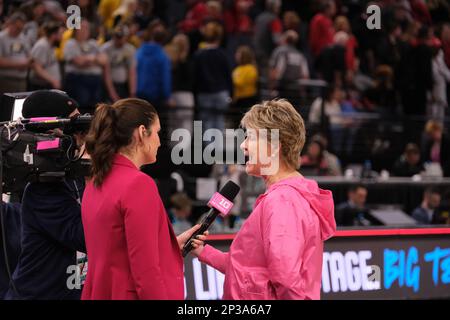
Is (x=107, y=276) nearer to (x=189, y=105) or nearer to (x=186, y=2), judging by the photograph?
(x=189, y=105)

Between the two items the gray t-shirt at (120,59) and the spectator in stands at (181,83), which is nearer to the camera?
the gray t-shirt at (120,59)

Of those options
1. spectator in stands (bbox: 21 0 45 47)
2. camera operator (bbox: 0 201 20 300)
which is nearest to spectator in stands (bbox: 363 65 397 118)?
spectator in stands (bbox: 21 0 45 47)

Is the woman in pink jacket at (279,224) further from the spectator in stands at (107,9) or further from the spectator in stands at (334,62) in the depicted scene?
the spectator in stands at (334,62)

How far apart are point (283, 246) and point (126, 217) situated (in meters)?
0.68

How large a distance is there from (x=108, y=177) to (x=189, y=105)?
9.52 meters

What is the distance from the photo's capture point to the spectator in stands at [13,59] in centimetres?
1162

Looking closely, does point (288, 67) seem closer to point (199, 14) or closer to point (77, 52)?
point (199, 14)

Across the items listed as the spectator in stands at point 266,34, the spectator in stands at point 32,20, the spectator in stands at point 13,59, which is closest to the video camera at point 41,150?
the spectator in stands at point 13,59

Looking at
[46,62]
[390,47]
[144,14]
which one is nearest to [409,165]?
[390,47]

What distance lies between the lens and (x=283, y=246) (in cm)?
436

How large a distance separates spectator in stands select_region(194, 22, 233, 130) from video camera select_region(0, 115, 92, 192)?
836 cm

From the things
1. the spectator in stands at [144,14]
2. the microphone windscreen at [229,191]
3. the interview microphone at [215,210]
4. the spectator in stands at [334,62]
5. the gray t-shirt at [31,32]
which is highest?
the spectator in stands at [144,14]

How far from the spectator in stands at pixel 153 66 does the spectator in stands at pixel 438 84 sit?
490cm

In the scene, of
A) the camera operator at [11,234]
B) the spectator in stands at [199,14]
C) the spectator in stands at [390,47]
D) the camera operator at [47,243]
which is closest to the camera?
the camera operator at [47,243]
